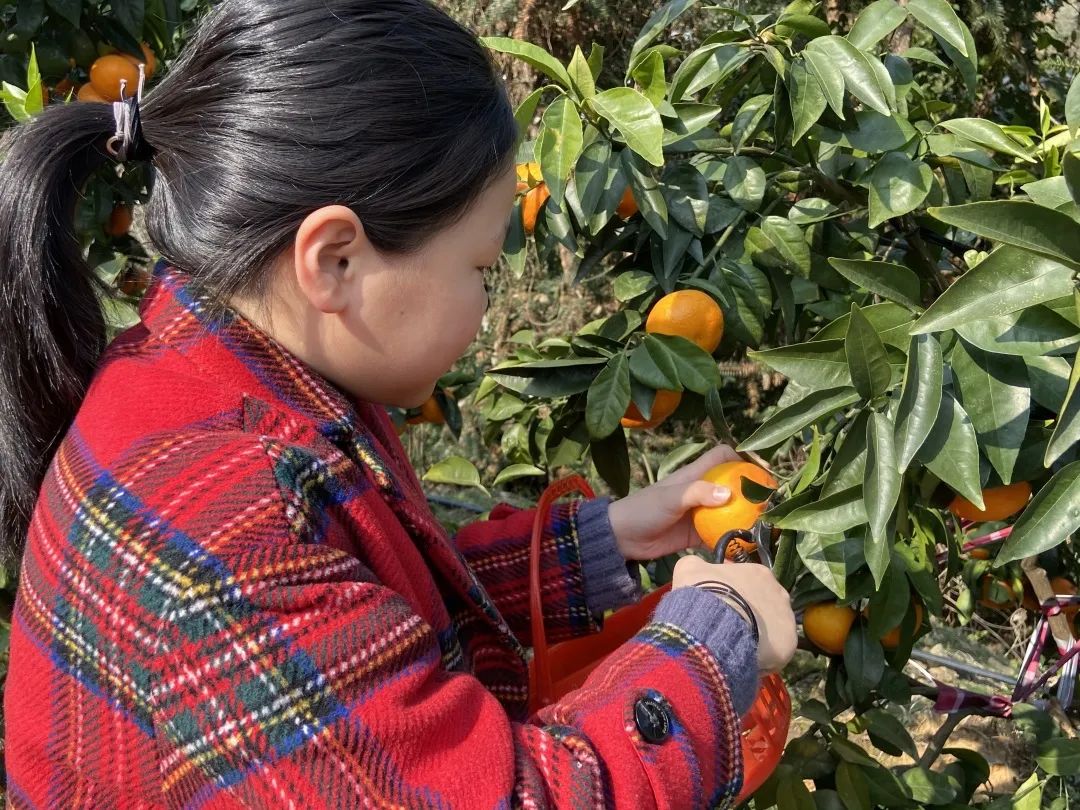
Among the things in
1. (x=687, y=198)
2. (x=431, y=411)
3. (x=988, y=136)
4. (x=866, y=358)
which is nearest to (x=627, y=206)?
(x=687, y=198)

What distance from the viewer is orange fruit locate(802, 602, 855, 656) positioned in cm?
119

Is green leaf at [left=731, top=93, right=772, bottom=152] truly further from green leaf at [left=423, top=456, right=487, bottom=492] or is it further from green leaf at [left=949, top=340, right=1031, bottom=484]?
green leaf at [left=423, top=456, right=487, bottom=492]

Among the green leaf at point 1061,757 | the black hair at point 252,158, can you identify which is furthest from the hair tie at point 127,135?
the green leaf at point 1061,757

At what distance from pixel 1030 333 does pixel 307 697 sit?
582mm

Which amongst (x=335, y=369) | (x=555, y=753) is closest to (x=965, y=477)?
(x=555, y=753)

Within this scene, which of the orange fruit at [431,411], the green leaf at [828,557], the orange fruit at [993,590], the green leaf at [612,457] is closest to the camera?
the green leaf at [828,557]

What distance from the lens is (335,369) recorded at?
0.92m

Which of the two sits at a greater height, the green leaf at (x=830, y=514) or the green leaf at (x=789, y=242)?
the green leaf at (x=789, y=242)

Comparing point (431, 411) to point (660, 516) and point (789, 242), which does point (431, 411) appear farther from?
point (789, 242)

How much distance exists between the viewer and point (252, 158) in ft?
2.80

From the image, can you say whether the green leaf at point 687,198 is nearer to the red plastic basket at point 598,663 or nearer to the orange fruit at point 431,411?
the red plastic basket at point 598,663

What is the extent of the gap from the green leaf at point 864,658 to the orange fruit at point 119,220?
4.33 feet

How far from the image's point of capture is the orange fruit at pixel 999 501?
101 cm

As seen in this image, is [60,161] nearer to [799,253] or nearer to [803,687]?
[799,253]
